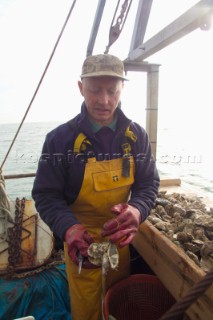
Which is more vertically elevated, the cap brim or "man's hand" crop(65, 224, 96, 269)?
the cap brim

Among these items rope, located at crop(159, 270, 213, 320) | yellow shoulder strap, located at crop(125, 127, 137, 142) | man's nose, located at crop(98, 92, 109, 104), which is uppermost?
man's nose, located at crop(98, 92, 109, 104)

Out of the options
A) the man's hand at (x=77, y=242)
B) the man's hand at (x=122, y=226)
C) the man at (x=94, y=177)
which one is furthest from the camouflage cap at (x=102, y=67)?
the man's hand at (x=77, y=242)

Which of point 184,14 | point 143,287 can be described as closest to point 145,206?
point 143,287

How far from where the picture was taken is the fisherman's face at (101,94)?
5.14ft

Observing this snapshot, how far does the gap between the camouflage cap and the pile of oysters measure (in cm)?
118

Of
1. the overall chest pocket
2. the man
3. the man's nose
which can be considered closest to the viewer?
the man

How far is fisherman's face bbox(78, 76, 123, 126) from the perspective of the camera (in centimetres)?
157

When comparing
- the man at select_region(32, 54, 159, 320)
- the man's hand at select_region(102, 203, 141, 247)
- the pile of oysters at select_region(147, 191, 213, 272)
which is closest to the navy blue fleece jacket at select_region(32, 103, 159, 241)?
the man at select_region(32, 54, 159, 320)

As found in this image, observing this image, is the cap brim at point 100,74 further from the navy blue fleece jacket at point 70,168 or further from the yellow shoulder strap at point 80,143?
the yellow shoulder strap at point 80,143

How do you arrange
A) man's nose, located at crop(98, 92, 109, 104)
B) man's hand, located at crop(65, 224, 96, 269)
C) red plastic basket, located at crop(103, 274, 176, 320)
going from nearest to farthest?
man's hand, located at crop(65, 224, 96, 269) → man's nose, located at crop(98, 92, 109, 104) → red plastic basket, located at crop(103, 274, 176, 320)

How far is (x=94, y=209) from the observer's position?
176 centimetres

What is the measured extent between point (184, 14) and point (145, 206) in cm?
141

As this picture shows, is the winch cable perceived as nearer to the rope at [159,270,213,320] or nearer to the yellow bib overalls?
the yellow bib overalls

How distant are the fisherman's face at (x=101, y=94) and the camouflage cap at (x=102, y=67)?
37 mm
